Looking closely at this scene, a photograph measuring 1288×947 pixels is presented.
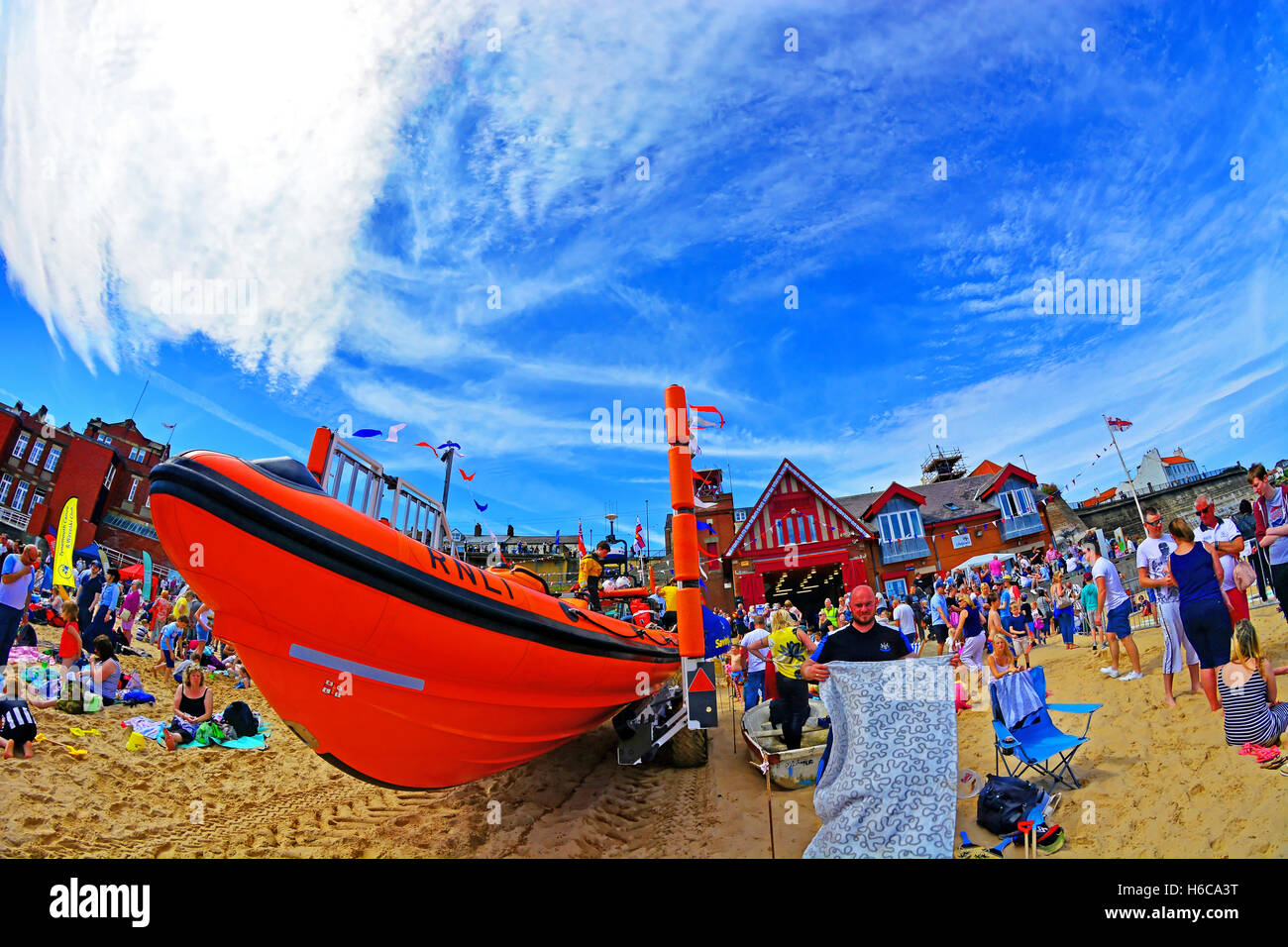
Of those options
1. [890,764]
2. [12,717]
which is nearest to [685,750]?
[890,764]

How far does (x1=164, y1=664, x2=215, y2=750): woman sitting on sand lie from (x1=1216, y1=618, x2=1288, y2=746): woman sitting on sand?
949cm

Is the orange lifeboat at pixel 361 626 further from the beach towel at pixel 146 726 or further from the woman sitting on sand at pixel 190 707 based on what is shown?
the beach towel at pixel 146 726

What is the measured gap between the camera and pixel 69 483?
2944cm

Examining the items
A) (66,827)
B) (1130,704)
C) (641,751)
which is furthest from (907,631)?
(66,827)

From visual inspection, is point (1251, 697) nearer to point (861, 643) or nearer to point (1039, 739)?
point (1039, 739)

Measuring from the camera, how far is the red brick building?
27688mm

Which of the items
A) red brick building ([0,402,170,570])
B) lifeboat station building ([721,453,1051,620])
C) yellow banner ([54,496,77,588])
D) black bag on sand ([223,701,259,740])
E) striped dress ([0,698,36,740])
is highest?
red brick building ([0,402,170,570])

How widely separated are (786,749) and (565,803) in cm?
223

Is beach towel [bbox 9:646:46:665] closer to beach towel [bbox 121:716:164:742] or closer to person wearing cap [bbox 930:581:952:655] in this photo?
beach towel [bbox 121:716:164:742]

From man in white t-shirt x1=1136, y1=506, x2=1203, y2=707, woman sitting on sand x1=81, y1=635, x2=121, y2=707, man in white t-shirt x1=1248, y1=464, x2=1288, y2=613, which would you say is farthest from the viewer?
woman sitting on sand x1=81, y1=635, x2=121, y2=707

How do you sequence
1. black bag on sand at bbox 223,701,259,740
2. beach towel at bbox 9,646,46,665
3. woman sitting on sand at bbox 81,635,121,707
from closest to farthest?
black bag on sand at bbox 223,701,259,740 < woman sitting on sand at bbox 81,635,121,707 < beach towel at bbox 9,646,46,665

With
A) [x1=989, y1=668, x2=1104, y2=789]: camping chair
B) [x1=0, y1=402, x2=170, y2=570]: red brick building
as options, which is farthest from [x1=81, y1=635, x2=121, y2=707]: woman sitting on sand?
[x1=0, y1=402, x2=170, y2=570]: red brick building
